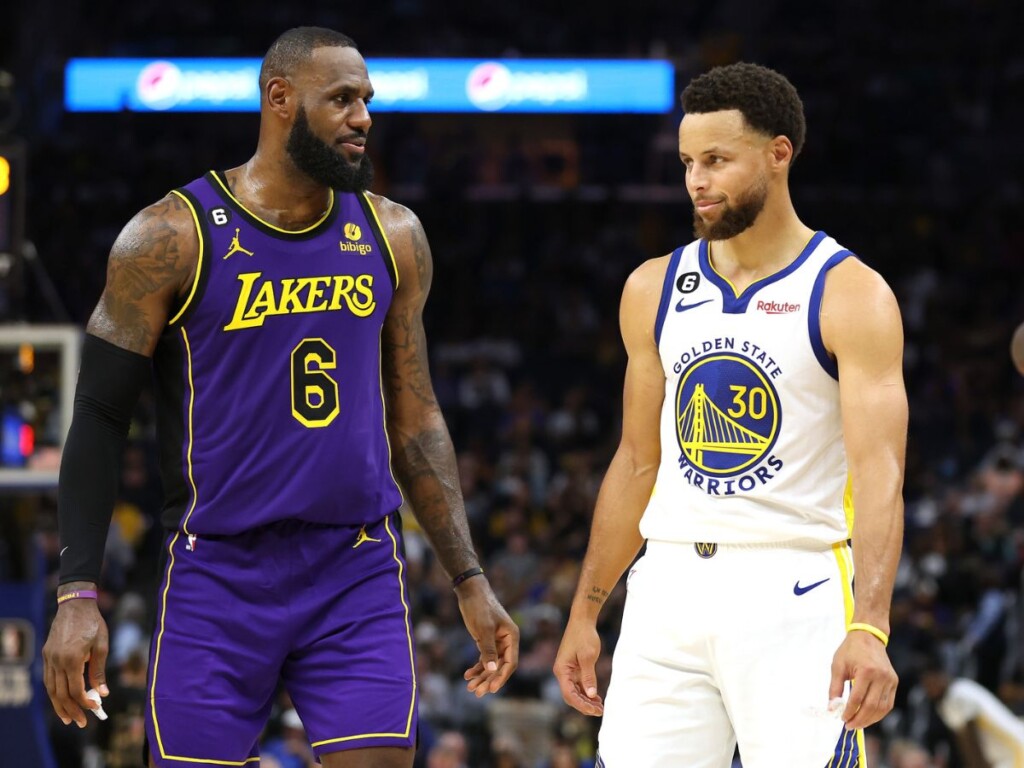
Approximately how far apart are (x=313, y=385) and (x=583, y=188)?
17803mm

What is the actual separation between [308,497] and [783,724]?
129 cm

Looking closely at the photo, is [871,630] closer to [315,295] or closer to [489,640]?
[489,640]

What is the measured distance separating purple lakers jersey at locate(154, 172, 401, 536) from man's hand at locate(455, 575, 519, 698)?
399mm

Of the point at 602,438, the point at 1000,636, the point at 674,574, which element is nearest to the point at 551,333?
the point at 602,438

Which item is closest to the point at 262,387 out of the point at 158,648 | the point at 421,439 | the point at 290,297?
the point at 290,297

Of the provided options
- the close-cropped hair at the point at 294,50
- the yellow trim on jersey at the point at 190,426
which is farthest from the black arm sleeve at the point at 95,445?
the close-cropped hair at the point at 294,50

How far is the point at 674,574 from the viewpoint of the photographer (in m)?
4.30

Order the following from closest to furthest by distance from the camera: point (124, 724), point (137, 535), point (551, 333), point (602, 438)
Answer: point (124, 724) < point (137, 535) < point (602, 438) < point (551, 333)

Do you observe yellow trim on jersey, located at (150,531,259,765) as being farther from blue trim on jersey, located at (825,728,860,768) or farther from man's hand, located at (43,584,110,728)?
blue trim on jersey, located at (825,728,860,768)

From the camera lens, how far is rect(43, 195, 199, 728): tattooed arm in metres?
4.08

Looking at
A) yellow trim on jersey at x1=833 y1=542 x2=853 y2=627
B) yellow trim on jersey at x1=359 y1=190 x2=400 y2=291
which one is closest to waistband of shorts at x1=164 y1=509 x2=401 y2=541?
yellow trim on jersey at x1=359 y1=190 x2=400 y2=291

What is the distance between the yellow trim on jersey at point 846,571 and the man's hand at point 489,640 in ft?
2.83

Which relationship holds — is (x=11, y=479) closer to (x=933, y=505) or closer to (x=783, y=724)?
(x=783, y=724)

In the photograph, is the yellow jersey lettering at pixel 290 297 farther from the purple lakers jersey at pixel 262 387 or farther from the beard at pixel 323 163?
the beard at pixel 323 163
